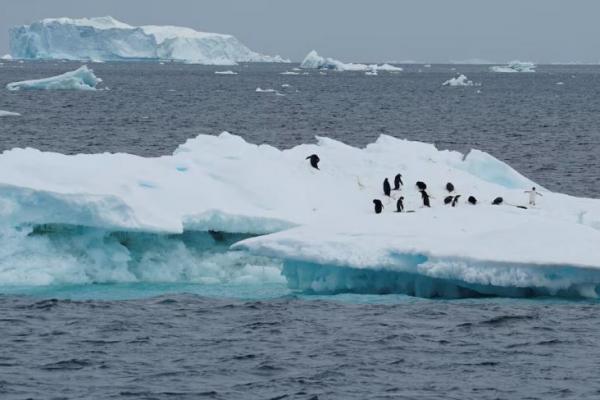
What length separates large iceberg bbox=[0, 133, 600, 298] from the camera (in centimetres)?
1670

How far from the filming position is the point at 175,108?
218ft

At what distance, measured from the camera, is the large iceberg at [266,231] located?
54.8 feet

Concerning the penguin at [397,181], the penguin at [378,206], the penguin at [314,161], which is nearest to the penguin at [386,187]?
the penguin at [397,181]

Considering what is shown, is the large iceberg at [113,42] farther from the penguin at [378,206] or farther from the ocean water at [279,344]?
the ocean water at [279,344]

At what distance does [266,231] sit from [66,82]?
56254 mm

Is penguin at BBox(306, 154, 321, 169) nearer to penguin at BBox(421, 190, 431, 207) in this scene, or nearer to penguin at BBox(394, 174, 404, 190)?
penguin at BBox(394, 174, 404, 190)

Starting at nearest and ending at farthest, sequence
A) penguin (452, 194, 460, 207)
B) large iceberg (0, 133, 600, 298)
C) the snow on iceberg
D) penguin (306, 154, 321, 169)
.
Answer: large iceberg (0, 133, 600, 298) → penguin (452, 194, 460, 207) → penguin (306, 154, 321, 169) → the snow on iceberg

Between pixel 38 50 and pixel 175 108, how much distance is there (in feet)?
275

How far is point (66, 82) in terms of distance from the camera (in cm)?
7331

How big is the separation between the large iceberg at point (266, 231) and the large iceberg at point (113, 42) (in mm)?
122903

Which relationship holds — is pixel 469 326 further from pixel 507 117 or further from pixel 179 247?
pixel 507 117

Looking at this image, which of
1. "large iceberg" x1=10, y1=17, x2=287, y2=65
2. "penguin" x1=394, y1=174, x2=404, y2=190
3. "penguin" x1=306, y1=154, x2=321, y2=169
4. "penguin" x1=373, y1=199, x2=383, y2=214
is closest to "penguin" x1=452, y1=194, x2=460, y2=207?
"penguin" x1=394, y1=174, x2=404, y2=190

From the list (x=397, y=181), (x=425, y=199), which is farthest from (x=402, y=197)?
(x=397, y=181)

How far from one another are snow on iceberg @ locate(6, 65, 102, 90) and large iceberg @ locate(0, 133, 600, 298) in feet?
156
